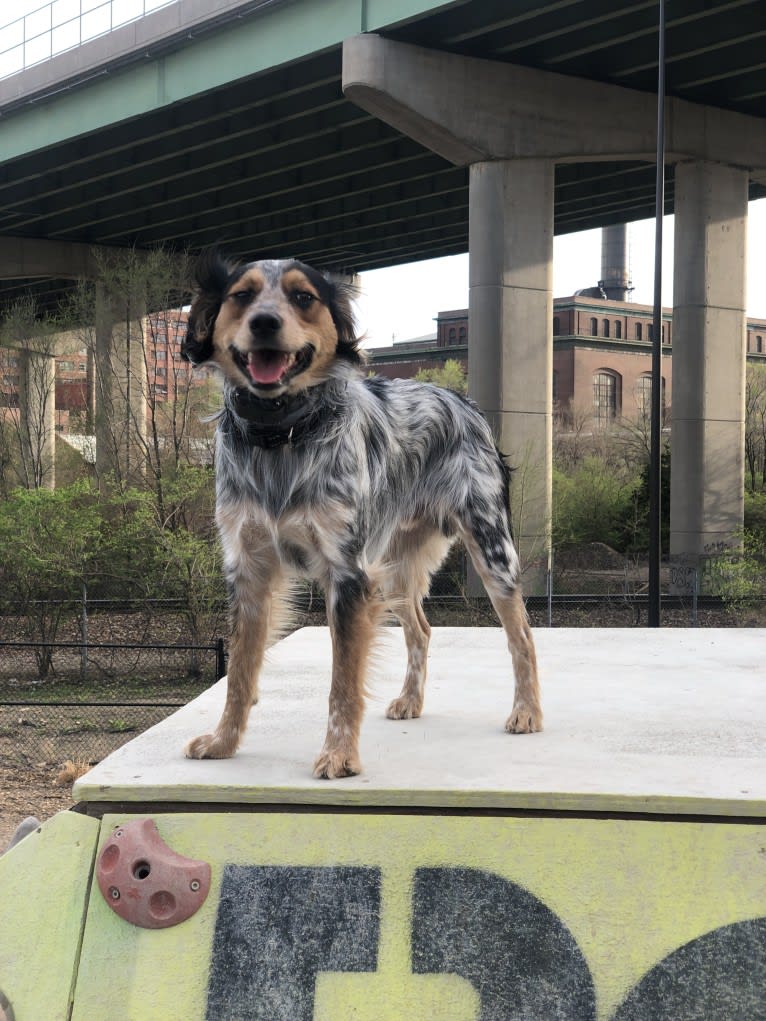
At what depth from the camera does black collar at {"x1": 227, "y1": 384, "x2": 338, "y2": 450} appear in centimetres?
448

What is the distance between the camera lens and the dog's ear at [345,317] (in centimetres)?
455

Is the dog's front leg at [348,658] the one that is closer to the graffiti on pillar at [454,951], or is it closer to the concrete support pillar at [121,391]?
the graffiti on pillar at [454,951]

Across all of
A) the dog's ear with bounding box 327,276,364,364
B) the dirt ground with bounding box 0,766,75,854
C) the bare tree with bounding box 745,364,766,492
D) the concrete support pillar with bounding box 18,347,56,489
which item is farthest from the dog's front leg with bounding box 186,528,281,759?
the bare tree with bounding box 745,364,766,492

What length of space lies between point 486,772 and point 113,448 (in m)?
28.1

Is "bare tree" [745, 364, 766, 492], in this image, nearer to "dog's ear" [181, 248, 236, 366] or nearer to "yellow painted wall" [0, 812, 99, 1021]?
Result: "dog's ear" [181, 248, 236, 366]

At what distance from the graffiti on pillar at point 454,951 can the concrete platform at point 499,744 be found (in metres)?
0.33

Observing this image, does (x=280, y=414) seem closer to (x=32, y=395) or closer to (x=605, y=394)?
(x=32, y=395)

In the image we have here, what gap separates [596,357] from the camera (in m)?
74.6

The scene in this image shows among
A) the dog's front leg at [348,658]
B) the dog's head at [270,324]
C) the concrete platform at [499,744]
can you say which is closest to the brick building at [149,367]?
the concrete platform at [499,744]

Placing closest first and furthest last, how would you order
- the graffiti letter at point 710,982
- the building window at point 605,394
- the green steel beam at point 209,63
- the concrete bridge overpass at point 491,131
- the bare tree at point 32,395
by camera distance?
the graffiti letter at point 710,982, the green steel beam at point 209,63, the concrete bridge overpass at point 491,131, the bare tree at point 32,395, the building window at point 605,394

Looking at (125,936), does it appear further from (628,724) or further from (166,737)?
(628,724)

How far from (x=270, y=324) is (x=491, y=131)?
21.3 meters

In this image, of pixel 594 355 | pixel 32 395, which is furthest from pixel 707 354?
pixel 594 355

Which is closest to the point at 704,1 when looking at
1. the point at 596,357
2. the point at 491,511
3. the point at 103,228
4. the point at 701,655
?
the point at 701,655
